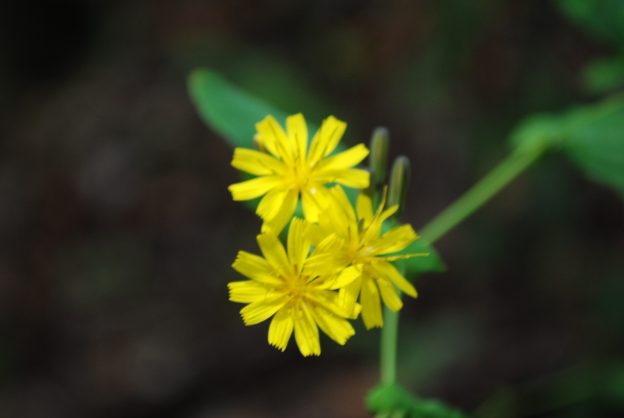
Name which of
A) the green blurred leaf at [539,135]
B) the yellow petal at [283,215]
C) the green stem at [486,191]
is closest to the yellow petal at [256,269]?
the yellow petal at [283,215]

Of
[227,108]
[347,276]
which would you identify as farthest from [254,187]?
[227,108]

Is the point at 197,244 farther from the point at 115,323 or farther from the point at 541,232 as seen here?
the point at 541,232

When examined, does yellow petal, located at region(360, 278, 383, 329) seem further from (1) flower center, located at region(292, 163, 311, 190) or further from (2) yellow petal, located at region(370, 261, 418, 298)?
(1) flower center, located at region(292, 163, 311, 190)

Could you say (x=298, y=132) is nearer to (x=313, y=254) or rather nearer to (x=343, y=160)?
(x=343, y=160)

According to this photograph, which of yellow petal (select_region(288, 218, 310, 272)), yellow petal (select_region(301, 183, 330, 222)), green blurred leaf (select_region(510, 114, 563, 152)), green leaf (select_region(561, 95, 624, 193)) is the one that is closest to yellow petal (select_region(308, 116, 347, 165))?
yellow petal (select_region(301, 183, 330, 222))

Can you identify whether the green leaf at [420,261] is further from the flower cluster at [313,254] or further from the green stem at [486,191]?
the green stem at [486,191]

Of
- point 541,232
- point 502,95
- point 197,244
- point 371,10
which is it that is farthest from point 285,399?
point 371,10

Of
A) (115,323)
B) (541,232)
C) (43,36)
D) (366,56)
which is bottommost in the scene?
(541,232)
